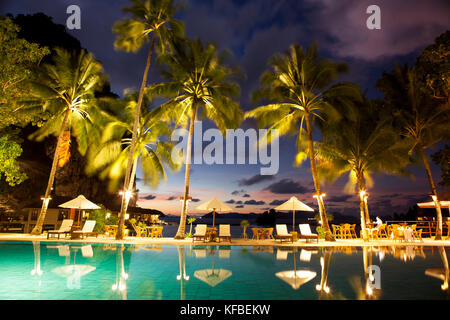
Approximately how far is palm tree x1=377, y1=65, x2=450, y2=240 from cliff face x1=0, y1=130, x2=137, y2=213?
26256 millimetres

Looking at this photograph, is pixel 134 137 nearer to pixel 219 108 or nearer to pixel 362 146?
pixel 219 108

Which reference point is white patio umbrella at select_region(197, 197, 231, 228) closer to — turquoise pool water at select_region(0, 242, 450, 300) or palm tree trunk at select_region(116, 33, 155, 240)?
palm tree trunk at select_region(116, 33, 155, 240)

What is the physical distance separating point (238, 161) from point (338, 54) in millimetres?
7920

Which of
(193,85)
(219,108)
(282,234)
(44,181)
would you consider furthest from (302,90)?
(44,181)

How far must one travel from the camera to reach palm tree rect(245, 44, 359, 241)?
1467 cm

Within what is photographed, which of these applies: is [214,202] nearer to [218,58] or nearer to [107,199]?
[218,58]

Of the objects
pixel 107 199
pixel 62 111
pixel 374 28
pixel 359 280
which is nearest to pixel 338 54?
pixel 374 28

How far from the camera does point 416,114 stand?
17.2 meters

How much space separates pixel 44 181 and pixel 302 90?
22420 mm

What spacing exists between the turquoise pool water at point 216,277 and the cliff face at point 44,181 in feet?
52.3

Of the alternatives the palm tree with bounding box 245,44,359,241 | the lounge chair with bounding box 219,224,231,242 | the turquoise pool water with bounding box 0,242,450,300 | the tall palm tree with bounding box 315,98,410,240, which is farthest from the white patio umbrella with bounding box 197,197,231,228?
the tall palm tree with bounding box 315,98,410,240

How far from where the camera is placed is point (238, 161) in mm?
16766

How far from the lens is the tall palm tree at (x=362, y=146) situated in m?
16.5

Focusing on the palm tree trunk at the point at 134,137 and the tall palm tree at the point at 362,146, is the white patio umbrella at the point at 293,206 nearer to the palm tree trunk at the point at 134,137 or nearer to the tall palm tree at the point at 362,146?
the tall palm tree at the point at 362,146
